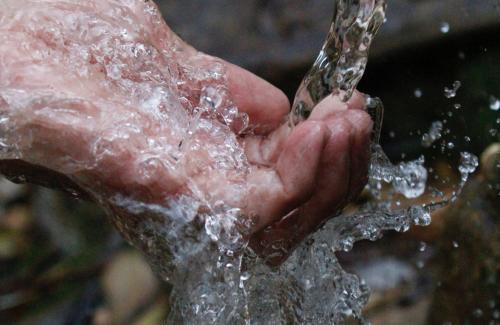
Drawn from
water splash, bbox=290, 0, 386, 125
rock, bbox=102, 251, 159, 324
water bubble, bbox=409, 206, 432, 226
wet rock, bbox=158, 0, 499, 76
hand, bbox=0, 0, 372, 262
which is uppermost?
water splash, bbox=290, 0, 386, 125

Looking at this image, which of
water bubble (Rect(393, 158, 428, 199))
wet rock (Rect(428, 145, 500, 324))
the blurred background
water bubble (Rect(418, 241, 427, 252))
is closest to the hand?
water bubble (Rect(393, 158, 428, 199))

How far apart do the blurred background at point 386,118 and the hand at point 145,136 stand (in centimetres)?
161

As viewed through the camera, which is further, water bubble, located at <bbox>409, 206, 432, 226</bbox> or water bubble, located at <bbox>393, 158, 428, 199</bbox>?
water bubble, located at <bbox>393, 158, 428, 199</bbox>

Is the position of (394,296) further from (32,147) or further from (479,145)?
(32,147)

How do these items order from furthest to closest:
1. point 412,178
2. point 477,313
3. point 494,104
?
point 494,104
point 477,313
point 412,178

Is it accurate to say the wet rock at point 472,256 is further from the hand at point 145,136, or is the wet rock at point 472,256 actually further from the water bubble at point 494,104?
the hand at point 145,136

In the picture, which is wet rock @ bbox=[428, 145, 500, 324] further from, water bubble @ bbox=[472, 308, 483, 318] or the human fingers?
the human fingers

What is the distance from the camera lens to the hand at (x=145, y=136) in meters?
1.56

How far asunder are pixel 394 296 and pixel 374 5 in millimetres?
2002

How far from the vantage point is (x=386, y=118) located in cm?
398

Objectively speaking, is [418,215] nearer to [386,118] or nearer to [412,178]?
[412,178]

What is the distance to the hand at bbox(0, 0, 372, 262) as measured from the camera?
5.12ft

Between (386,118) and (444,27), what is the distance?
1.72 feet

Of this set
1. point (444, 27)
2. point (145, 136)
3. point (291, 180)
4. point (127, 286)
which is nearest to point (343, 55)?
point (291, 180)
